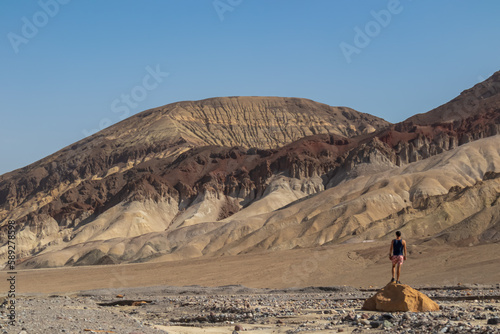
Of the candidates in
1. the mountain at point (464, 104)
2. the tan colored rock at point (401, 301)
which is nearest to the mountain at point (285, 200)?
the mountain at point (464, 104)

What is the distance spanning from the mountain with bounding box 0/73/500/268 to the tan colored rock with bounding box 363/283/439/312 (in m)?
37.4

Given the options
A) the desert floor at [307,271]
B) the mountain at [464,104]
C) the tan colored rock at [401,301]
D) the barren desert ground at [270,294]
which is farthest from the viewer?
the mountain at [464,104]

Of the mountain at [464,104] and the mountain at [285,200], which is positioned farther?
the mountain at [464,104]

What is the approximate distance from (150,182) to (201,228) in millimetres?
37308

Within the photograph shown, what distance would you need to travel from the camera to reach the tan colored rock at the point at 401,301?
59.2 ft

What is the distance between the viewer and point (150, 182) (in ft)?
476

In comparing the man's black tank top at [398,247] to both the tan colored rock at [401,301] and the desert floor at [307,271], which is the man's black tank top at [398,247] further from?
the desert floor at [307,271]

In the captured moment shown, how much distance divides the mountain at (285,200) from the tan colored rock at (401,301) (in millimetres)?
37380

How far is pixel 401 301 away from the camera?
1808 centimetres

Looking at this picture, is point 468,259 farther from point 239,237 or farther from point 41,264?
point 41,264

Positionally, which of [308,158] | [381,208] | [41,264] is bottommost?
Answer: [41,264]

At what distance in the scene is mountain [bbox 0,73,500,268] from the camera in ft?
258

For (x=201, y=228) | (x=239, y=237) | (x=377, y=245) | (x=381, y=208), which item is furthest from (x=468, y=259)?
(x=201, y=228)

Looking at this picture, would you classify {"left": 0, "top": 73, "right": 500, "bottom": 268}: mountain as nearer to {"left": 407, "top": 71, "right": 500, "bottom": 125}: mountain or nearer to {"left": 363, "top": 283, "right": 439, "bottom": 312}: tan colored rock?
{"left": 407, "top": 71, "right": 500, "bottom": 125}: mountain
